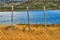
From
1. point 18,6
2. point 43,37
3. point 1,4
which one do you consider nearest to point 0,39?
point 43,37

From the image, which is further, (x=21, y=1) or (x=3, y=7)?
(x=21, y=1)

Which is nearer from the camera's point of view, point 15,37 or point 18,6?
point 15,37

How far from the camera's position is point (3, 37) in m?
7.85

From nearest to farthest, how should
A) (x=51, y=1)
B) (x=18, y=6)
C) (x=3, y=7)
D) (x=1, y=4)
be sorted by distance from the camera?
1. (x=1, y=4)
2. (x=3, y=7)
3. (x=18, y=6)
4. (x=51, y=1)

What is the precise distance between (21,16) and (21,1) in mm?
22265

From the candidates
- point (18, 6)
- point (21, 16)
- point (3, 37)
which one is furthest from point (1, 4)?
point (3, 37)

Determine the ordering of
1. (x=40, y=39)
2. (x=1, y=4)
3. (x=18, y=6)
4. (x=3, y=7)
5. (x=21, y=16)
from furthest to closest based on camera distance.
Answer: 1. (x=18, y=6)
2. (x=3, y=7)
3. (x=1, y=4)
4. (x=21, y=16)
5. (x=40, y=39)

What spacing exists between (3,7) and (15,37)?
28237 mm

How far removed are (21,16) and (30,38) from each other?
30.9 ft

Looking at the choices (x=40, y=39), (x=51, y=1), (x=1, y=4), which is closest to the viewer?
(x=40, y=39)

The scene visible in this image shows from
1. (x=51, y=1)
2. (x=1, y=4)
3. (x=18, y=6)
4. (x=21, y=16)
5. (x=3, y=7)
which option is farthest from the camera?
(x=51, y=1)

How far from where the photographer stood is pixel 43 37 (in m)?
7.79

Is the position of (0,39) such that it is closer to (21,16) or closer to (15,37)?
(15,37)

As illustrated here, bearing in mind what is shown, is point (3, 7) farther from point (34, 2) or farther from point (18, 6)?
point (34, 2)
